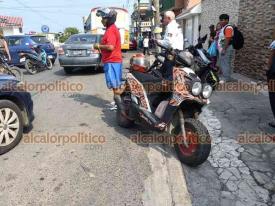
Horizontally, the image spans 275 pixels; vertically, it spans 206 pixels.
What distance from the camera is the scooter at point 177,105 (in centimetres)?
384

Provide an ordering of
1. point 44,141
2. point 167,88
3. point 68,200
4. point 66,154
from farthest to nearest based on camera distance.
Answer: point 44,141
point 66,154
point 167,88
point 68,200

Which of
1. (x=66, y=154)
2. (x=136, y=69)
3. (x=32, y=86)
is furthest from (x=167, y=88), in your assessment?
(x=32, y=86)

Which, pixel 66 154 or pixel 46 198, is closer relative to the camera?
→ pixel 46 198

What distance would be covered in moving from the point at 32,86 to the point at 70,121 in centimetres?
453

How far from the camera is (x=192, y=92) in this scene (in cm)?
382

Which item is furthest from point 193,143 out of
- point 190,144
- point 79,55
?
point 79,55

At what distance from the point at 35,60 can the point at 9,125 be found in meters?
9.24

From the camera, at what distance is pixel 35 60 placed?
43.5ft

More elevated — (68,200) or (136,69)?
(136,69)

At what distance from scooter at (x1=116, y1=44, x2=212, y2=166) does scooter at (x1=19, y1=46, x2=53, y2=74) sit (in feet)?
30.0

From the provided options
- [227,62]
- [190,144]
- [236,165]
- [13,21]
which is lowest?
[236,165]

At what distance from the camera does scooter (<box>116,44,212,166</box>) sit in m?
3.84

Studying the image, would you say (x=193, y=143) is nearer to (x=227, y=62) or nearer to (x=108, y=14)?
(x=108, y=14)

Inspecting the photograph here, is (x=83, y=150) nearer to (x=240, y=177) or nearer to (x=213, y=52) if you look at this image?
(x=240, y=177)
